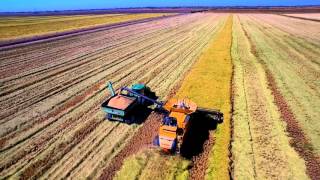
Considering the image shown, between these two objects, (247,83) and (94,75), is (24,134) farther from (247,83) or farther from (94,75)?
(247,83)

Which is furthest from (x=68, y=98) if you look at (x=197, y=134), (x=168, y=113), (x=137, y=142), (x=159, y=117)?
(x=197, y=134)

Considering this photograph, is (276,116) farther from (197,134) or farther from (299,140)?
(197,134)

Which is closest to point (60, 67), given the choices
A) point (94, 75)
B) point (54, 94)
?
point (94, 75)

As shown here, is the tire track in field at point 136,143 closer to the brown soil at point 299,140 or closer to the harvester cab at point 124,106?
the harvester cab at point 124,106

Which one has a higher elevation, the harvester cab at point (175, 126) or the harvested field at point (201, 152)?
the harvester cab at point (175, 126)

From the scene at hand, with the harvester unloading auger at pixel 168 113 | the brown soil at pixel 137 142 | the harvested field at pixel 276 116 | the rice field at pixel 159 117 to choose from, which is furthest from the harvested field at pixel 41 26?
the brown soil at pixel 137 142

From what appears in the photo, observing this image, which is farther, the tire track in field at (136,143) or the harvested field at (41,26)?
the harvested field at (41,26)

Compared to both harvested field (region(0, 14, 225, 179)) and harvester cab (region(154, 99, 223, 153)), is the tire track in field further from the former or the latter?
harvester cab (region(154, 99, 223, 153))
